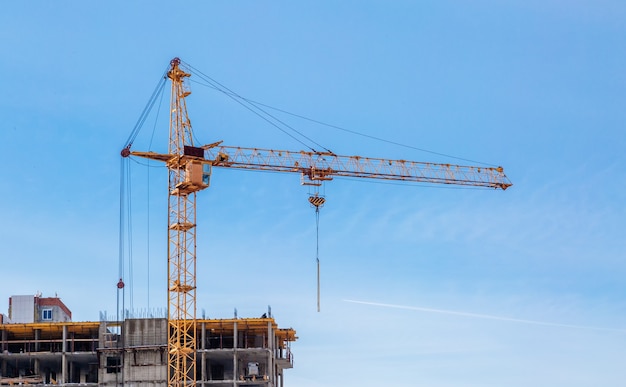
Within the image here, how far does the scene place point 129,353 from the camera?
17038 cm

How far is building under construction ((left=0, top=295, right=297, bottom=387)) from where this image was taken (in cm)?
16950

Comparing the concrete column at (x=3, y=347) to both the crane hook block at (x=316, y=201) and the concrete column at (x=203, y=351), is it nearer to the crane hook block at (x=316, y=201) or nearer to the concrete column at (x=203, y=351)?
the concrete column at (x=203, y=351)

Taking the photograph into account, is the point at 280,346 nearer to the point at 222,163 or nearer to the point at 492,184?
the point at 222,163

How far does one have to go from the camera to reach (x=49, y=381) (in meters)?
178

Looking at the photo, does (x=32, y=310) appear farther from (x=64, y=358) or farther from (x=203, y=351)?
(x=203, y=351)

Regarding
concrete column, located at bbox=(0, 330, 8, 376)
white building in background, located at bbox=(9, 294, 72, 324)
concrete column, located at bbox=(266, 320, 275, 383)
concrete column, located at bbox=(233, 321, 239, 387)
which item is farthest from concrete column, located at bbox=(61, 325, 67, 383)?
concrete column, located at bbox=(266, 320, 275, 383)

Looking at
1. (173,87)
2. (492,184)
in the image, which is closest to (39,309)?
(173,87)

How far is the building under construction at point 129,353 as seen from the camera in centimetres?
16950

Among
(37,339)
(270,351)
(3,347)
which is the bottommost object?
(270,351)

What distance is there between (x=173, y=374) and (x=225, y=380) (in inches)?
301

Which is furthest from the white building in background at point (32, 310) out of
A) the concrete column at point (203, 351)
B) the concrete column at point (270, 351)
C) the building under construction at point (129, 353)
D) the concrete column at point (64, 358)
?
the concrete column at point (270, 351)

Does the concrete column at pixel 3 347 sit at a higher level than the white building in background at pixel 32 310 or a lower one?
lower

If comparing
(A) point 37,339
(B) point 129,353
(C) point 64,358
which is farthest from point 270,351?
(A) point 37,339

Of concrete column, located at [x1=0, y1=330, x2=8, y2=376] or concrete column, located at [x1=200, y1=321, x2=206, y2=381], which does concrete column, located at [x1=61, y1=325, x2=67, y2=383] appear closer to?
concrete column, located at [x1=0, y1=330, x2=8, y2=376]
